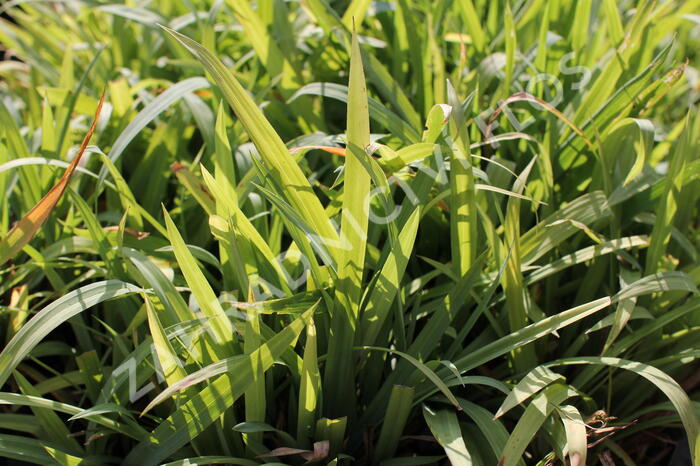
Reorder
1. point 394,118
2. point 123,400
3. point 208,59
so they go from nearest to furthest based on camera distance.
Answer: point 208,59 < point 123,400 < point 394,118

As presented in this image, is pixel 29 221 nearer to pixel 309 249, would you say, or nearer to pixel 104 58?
pixel 309 249

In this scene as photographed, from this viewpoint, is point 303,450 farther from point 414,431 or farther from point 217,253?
point 217,253

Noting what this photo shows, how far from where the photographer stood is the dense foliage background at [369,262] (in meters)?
0.75

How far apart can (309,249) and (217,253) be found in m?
0.33

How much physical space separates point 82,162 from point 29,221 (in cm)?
28

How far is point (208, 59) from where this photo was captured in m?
0.72

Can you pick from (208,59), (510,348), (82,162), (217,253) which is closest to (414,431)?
(510,348)

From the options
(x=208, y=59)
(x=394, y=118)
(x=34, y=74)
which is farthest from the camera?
(x=34, y=74)

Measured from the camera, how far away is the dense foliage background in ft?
2.46

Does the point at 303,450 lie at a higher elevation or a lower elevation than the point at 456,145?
lower

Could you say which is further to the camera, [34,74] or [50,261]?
[34,74]

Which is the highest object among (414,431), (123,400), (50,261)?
(50,261)

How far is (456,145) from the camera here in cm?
80

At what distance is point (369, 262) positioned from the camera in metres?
0.91
